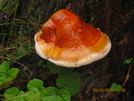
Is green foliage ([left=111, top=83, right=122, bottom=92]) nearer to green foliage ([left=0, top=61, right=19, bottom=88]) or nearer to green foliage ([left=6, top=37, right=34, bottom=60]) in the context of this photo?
green foliage ([left=6, top=37, right=34, bottom=60])

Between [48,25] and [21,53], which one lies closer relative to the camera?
[48,25]

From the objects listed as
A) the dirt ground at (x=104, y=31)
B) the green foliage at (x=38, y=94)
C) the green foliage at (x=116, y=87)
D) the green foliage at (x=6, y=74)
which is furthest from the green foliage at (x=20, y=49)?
the green foliage at (x=116, y=87)

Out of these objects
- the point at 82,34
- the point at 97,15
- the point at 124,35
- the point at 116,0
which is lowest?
the point at 124,35

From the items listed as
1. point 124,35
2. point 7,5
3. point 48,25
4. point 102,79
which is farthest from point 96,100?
point 7,5

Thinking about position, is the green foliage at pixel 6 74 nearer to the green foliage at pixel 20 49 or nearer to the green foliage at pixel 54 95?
the green foliage at pixel 20 49

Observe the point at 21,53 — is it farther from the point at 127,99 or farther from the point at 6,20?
the point at 127,99

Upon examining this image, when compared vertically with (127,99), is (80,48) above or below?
above

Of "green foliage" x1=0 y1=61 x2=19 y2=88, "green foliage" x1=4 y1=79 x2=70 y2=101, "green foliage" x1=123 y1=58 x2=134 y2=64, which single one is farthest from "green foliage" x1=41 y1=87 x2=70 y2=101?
"green foliage" x1=123 y1=58 x2=134 y2=64
